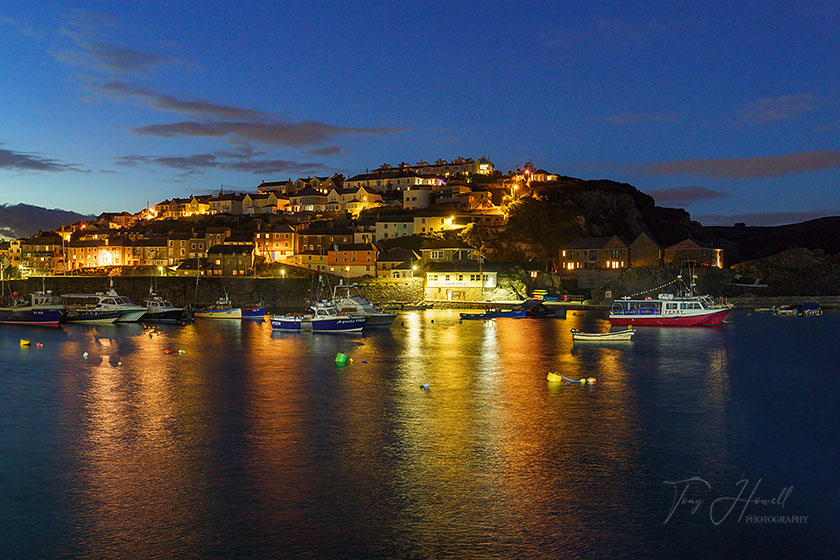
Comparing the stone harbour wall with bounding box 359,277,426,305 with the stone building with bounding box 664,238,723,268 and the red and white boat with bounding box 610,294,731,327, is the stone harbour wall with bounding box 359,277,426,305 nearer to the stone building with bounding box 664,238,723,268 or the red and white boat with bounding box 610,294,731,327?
the stone building with bounding box 664,238,723,268

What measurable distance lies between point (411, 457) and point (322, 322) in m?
36.0

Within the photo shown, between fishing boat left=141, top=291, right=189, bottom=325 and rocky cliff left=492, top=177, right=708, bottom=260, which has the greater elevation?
rocky cliff left=492, top=177, right=708, bottom=260

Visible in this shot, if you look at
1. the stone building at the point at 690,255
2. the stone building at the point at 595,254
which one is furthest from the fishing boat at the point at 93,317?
the stone building at the point at 690,255


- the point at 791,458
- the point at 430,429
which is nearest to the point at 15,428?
the point at 430,429

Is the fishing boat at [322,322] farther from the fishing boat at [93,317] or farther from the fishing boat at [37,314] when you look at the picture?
the fishing boat at [37,314]

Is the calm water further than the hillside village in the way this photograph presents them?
No

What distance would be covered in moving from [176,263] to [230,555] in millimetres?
103128

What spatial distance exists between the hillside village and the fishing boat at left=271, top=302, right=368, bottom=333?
116 ft

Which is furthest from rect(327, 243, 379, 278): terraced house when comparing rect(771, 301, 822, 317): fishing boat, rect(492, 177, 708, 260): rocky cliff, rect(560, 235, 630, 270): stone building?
rect(771, 301, 822, 317): fishing boat

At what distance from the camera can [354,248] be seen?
9569 cm

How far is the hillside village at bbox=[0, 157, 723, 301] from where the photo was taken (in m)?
89.7

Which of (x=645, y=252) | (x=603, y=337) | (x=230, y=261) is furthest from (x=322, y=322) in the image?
(x=645, y=252)

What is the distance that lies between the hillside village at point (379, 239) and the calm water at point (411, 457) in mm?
52993

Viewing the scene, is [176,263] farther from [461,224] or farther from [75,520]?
[75,520]
